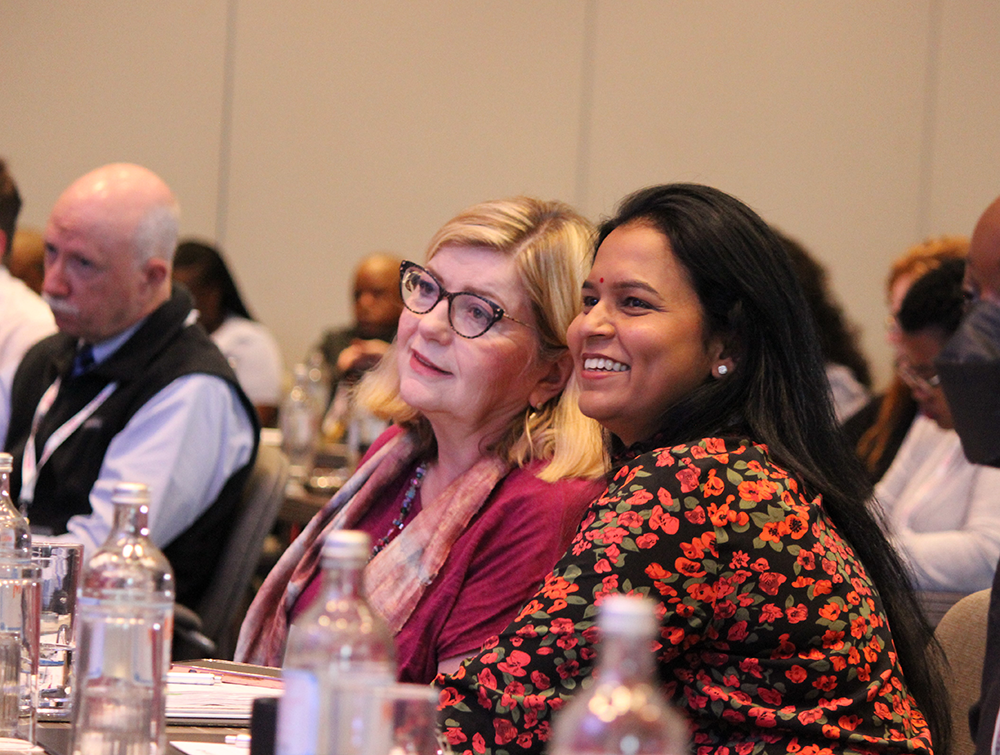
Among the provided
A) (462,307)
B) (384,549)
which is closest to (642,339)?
(462,307)

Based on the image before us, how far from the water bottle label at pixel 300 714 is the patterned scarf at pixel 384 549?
98cm

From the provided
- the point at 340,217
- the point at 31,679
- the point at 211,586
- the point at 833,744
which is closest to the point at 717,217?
the point at 833,744

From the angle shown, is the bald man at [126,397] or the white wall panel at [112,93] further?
the white wall panel at [112,93]

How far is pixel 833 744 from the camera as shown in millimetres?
1354

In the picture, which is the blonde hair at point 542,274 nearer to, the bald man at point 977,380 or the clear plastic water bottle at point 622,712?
the bald man at point 977,380

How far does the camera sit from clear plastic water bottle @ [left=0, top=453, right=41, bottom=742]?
4.07ft

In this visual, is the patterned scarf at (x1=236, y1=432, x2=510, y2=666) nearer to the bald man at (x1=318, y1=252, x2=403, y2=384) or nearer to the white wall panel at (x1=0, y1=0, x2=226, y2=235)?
the bald man at (x1=318, y1=252, x2=403, y2=384)

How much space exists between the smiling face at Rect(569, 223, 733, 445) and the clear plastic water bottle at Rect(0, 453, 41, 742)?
71 cm

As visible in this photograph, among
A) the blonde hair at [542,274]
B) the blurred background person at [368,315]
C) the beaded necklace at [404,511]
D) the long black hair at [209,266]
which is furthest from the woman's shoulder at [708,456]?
the long black hair at [209,266]

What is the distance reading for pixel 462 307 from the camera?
196cm

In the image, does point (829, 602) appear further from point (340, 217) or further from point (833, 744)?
point (340, 217)

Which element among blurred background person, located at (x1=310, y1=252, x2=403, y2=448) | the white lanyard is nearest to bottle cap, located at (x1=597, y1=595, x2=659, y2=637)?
the white lanyard

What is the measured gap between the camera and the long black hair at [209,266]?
6.01m

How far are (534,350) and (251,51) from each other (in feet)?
16.2
